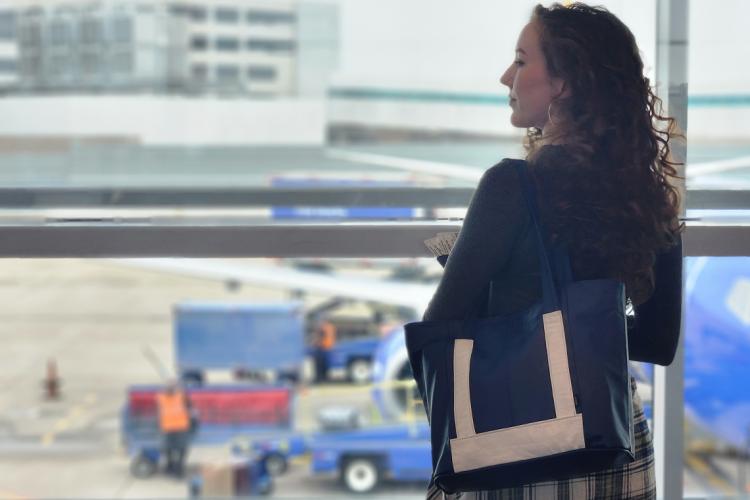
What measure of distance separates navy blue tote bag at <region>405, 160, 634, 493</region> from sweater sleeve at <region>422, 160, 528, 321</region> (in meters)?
0.02

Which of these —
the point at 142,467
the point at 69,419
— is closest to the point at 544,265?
the point at 142,467

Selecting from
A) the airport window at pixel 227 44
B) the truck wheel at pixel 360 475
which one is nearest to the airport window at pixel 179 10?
the airport window at pixel 227 44

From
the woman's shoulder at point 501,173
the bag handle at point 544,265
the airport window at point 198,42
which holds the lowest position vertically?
the bag handle at point 544,265

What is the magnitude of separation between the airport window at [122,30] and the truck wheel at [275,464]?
26.1 ft

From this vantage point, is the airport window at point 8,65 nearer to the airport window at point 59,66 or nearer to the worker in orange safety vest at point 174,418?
the airport window at point 59,66

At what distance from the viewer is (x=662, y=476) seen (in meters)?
1.81

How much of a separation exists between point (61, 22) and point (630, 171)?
1.75m

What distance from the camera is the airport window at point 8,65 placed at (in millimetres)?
2152

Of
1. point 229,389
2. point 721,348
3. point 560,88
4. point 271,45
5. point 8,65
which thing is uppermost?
point 271,45

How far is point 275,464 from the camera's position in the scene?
32.6 feet

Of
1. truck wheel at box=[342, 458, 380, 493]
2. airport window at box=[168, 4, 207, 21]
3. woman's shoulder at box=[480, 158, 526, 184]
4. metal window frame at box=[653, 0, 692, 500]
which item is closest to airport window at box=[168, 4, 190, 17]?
airport window at box=[168, 4, 207, 21]

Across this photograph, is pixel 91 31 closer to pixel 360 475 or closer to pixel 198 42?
pixel 198 42

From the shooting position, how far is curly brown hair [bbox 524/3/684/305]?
42.0 inches

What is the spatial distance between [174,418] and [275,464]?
1.41 m
